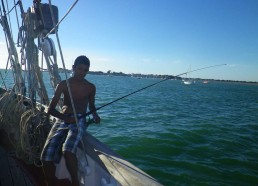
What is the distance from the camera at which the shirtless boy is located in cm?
309

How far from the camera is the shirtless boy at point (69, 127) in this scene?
3092mm

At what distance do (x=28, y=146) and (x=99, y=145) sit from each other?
1.14 m

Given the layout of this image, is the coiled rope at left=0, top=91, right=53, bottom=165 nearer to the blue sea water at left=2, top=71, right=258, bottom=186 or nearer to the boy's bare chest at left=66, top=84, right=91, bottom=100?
the boy's bare chest at left=66, top=84, right=91, bottom=100

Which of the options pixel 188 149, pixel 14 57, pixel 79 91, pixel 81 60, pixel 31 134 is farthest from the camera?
pixel 188 149

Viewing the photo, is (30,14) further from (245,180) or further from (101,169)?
(245,180)

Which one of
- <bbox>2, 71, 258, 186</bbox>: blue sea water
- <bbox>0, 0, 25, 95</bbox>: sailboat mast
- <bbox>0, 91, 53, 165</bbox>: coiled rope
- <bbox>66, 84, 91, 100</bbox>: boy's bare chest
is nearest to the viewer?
<bbox>66, 84, 91, 100</bbox>: boy's bare chest

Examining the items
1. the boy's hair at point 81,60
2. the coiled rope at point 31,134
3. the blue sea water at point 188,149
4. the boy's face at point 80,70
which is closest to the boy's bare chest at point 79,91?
the boy's face at point 80,70

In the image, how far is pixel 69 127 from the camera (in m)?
3.36

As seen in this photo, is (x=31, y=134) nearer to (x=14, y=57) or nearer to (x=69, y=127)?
(x=69, y=127)

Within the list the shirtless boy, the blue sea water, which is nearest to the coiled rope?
the shirtless boy

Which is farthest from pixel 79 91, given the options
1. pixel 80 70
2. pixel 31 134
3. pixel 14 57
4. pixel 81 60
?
pixel 14 57

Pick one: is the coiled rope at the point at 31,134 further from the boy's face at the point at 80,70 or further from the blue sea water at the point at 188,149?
the blue sea water at the point at 188,149

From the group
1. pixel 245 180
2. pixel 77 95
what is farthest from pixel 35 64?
pixel 245 180

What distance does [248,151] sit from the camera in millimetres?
9000
